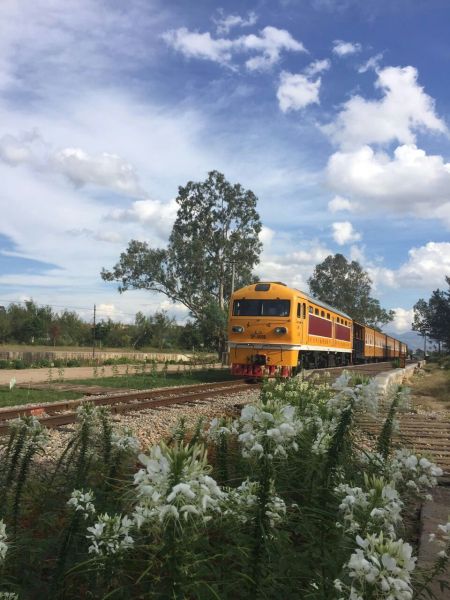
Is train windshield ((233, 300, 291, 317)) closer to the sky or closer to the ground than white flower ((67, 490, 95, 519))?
closer to the sky

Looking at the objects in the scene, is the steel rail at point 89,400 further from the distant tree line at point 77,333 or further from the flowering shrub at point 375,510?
the distant tree line at point 77,333

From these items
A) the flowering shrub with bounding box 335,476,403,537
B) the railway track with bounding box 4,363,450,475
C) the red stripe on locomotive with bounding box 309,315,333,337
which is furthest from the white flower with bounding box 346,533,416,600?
the red stripe on locomotive with bounding box 309,315,333,337

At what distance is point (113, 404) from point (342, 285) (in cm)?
6627

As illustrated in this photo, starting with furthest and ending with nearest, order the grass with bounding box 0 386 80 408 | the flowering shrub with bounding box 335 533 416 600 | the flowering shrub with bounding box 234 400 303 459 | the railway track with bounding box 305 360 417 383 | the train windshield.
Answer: the train windshield, the grass with bounding box 0 386 80 408, the railway track with bounding box 305 360 417 383, the flowering shrub with bounding box 234 400 303 459, the flowering shrub with bounding box 335 533 416 600

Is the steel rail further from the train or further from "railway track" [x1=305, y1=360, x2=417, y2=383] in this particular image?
"railway track" [x1=305, y1=360, x2=417, y2=383]

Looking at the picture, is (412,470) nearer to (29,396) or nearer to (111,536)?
(111,536)

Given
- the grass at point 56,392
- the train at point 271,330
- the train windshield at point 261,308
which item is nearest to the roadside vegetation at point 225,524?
the grass at point 56,392

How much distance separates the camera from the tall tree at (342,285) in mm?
75250

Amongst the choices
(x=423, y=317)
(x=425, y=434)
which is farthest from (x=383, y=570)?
(x=423, y=317)

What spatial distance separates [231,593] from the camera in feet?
6.94

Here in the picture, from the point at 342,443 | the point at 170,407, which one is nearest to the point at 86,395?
the point at 170,407

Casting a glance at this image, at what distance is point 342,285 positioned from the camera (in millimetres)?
75500

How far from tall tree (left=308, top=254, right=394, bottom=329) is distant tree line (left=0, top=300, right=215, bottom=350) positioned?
22.0m

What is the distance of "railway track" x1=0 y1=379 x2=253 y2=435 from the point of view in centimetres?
916
